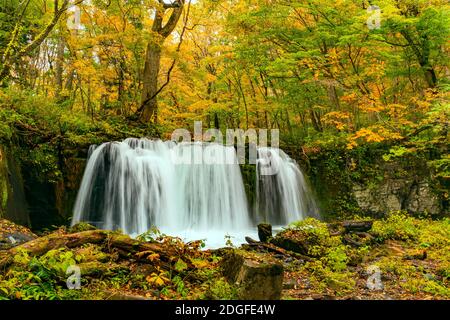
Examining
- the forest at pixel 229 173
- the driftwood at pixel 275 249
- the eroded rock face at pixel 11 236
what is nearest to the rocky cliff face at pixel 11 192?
the forest at pixel 229 173

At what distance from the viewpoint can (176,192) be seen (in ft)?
34.6

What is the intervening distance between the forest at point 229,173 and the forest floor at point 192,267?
26 mm

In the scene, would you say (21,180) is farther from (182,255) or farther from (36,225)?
(182,255)

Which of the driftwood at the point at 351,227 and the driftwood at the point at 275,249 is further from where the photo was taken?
the driftwood at the point at 351,227

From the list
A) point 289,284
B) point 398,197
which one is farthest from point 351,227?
point 398,197

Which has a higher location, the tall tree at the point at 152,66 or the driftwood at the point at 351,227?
the tall tree at the point at 152,66

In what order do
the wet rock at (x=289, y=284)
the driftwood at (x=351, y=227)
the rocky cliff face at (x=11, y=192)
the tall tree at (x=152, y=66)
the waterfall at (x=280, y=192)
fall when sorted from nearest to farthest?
the wet rock at (x=289, y=284), the rocky cliff face at (x=11, y=192), the driftwood at (x=351, y=227), the waterfall at (x=280, y=192), the tall tree at (x=152, y=66)

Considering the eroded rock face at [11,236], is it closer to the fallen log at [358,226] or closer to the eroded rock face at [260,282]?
the eroded rock face at [260,282]

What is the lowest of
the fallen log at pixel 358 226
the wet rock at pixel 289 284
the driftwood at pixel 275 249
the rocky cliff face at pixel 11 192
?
the wet rock at pixel 289 284

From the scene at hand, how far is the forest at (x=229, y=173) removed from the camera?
15.3 ft

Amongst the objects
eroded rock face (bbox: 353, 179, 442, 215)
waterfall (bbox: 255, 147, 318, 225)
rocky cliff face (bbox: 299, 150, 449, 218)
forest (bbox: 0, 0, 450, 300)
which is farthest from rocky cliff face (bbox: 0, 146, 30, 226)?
eroded rock face (bbox: 353, 179, 442, 215)

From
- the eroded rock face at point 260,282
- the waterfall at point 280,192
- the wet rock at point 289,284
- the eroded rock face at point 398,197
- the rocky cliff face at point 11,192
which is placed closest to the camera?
the eroded rock face at point 260,282

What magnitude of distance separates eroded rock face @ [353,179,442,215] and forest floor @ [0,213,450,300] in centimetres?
503

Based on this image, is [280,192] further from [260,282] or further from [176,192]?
[260,282]
